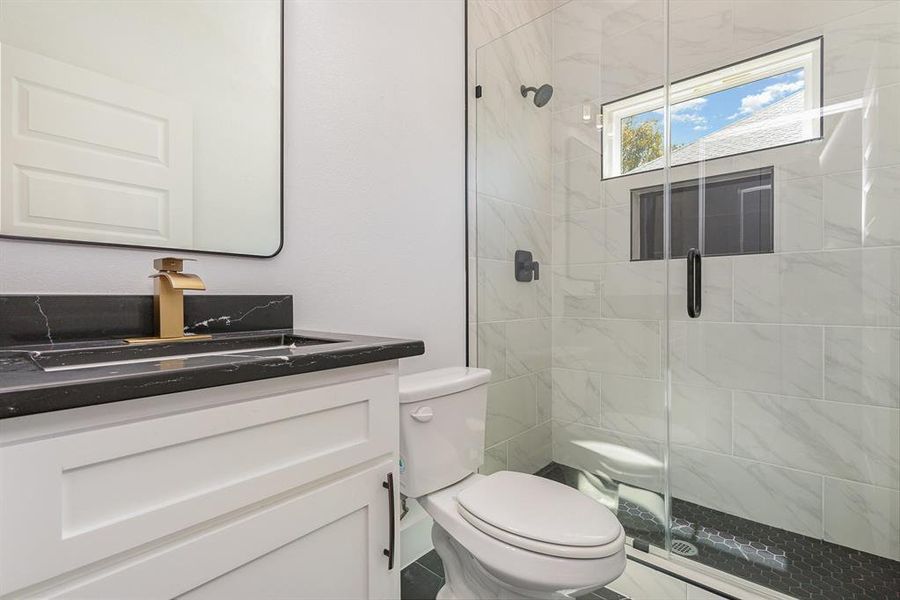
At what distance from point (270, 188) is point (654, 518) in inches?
72.6

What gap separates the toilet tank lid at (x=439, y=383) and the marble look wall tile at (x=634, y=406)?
81cm

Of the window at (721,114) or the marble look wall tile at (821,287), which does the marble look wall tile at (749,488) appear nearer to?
the marble look wall tile at (821,287)

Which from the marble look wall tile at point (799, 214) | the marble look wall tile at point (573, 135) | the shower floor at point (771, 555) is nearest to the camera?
the shower floor at point (771, 555)

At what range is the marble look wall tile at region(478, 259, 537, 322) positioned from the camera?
1.97m

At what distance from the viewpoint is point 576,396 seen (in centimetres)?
206

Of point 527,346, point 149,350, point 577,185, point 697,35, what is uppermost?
point 697,35

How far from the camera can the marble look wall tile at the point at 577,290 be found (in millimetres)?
1982

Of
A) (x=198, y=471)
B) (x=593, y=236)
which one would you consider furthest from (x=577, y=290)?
(x=198, y=471)

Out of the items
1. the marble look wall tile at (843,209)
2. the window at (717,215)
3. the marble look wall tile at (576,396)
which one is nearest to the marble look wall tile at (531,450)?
the marble look wall tile at (576,396)

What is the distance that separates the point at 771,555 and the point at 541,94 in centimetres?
213

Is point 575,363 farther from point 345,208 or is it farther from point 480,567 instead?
point 345,208

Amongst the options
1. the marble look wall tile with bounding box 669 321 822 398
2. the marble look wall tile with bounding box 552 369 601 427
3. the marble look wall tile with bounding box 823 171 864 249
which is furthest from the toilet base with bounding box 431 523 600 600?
the marble look wall tile with bounding box 823 171 864 249

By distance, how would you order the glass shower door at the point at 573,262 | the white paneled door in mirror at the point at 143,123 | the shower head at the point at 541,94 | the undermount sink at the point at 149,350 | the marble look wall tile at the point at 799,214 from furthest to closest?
the shower head at the point at 541,94 < the glass shower door at the point at 573,262 < the marble look wall tile at the point at 799,214 < the white paneled door in mirror at the point at 143,123 < the undermount sink at the point at 149,350

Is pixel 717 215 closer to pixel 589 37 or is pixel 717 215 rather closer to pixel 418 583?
pixel 589 37
